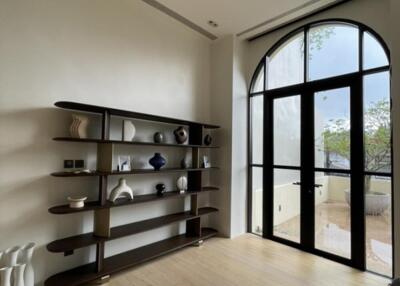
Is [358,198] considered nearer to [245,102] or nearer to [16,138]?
[245,102]

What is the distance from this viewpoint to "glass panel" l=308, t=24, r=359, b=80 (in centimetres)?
314

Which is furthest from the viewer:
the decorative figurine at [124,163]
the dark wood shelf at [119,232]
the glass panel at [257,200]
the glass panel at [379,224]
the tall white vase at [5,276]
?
the glass panel at [257,200]

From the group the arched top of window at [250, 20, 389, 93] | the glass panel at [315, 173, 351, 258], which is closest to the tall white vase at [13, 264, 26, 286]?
the glass panel at [315, 173, 351, 258]

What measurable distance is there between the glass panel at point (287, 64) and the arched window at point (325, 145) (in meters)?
0.02

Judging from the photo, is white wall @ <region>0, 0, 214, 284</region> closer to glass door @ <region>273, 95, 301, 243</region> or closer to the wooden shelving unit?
the wooden shelving unit

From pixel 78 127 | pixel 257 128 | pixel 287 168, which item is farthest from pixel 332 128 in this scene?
pixel 78 127

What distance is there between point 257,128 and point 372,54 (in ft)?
6.42

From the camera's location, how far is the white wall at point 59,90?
7.53 feet

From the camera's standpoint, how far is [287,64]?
3.90 meters

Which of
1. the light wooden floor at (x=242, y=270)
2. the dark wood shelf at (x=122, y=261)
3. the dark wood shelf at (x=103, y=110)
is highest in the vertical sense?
the dark wood shelf at (x=103, y=110)

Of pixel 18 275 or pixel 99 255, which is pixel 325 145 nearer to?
pixel 99 255

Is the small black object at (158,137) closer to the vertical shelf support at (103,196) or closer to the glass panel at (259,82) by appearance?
the vertical shelf support at (103,196)

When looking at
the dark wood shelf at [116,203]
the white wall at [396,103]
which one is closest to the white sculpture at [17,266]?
the dark wood shelf at [116,203]

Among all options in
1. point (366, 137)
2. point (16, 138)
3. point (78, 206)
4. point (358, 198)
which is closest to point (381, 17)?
point (366, 137)
